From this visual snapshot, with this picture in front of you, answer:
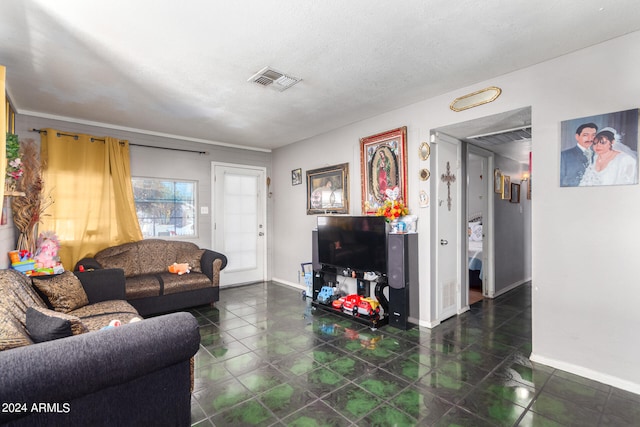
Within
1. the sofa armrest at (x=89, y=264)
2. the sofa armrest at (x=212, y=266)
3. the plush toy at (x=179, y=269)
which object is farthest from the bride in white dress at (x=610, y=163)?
the sofa armrest at (x=89, y=264)

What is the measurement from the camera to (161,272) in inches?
172

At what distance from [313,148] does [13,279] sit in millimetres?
3912

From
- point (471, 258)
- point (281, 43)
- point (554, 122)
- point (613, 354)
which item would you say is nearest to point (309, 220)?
point (471, 258)

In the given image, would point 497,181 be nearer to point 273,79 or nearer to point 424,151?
point 424,151

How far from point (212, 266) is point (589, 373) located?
417 centimetres

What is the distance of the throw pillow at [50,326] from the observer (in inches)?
58.1

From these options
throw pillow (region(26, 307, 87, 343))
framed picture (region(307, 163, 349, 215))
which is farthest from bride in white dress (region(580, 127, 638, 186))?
throw pillow (region(26, 307, 87, 343))

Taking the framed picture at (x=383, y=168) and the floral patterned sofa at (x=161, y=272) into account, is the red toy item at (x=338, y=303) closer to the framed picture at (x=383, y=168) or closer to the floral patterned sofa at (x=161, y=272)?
the framed picture at (x=383, y=168)

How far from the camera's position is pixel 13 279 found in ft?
7.16

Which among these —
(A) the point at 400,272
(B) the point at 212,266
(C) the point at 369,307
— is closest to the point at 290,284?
(B) the point at 212,266

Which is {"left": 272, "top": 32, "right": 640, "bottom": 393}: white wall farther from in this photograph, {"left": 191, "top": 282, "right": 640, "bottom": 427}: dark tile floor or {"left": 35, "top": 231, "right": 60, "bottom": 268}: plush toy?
{"left": 35, "top": 231, "right": 60, "bottom": 268}: plush toy

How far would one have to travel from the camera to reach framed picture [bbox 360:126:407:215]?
3.71 meters

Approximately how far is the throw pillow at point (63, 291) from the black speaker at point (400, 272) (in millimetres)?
3076

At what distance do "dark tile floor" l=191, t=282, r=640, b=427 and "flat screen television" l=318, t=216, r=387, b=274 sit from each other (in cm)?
74
